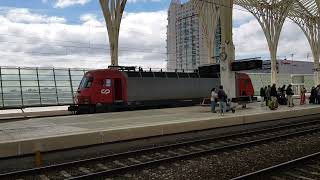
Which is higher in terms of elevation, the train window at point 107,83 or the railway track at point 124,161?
the train window at point 107,83

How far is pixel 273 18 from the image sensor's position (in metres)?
Result: 45.8

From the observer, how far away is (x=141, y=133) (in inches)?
578

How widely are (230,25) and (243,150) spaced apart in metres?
14.4

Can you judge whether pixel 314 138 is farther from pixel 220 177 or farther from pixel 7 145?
pixel 7 145

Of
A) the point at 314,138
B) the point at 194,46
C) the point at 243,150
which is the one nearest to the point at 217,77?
the point at 314,138

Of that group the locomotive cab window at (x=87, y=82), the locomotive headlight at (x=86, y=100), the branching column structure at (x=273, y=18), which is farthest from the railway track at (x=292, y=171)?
the branching column structure at (x=273, y=18)

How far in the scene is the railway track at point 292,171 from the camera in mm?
8375

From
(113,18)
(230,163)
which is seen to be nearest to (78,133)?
(230,163)

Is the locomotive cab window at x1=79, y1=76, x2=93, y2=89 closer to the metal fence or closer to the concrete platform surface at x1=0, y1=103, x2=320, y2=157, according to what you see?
the metal fence

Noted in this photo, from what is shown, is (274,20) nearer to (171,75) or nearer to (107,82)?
(171,75)

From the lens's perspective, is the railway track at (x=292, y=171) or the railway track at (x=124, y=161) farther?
the railway track at (x=124, y=161)

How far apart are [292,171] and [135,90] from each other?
15.9 m

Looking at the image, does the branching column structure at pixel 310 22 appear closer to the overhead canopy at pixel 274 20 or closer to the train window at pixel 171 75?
the overhead canopy at pixel 274 20

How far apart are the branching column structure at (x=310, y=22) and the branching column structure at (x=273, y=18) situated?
6834 millimetres
